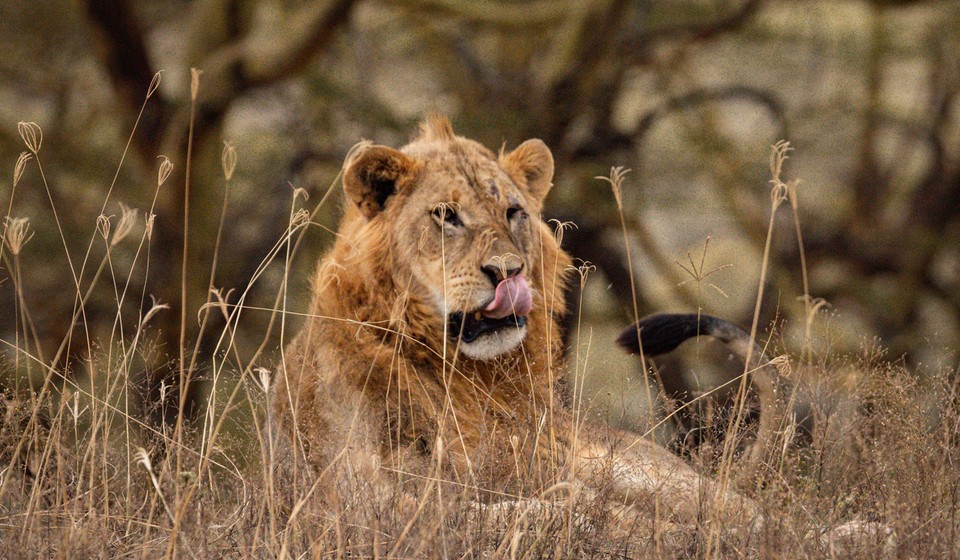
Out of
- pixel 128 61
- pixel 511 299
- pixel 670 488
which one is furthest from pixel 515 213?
pixel 128 61

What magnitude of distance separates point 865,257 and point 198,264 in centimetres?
658

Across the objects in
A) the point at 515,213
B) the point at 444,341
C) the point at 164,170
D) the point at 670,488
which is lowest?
the point at 670,488

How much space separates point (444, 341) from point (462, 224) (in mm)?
667

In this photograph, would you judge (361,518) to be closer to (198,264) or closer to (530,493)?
(530,493)

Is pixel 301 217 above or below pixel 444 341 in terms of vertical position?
above

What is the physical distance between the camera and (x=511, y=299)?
3.32 meters

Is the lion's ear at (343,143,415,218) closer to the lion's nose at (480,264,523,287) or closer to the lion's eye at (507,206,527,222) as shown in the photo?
the lion's eye at (507,206,527,222)

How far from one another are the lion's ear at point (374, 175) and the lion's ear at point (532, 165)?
0.41 metres

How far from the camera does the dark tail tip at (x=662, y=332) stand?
3.54 m

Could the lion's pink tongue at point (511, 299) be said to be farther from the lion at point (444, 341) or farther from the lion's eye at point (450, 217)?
the lion's eye at point (450, 217)

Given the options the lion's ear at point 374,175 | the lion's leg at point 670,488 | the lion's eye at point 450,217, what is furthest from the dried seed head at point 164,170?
the lion's leg at point 670,488

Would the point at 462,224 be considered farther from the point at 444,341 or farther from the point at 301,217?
the point at 301,217

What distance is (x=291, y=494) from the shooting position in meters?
2.96

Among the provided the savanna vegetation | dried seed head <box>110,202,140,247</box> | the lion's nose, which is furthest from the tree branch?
dried seed head <box>110,202,140,247</box>
